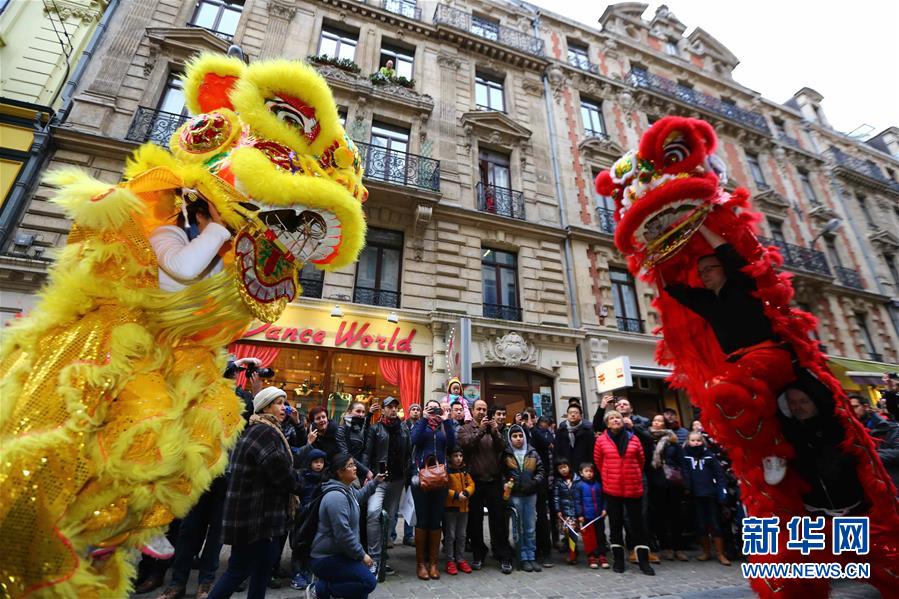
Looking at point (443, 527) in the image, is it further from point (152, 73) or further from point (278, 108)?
point (152, 73)

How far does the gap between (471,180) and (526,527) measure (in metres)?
10.0

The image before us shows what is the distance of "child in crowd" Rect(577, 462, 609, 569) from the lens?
5.47 meters

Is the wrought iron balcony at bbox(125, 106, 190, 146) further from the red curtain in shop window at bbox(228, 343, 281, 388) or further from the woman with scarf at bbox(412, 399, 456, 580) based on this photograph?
the woman with scarf at bbox(412, 399, 456, 580)

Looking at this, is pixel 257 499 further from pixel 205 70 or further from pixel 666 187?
pixel 666 187

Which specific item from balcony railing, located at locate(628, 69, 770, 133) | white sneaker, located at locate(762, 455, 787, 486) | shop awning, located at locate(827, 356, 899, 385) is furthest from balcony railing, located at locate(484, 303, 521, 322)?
balcony railing, located at locate(628, 69, 770, 133)

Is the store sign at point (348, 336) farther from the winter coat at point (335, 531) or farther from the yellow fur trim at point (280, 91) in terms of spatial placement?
the yellow fur trim at point (280, 91)

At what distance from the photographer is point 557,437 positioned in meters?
6.84

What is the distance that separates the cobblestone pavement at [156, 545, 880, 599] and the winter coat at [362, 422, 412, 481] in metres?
1.12

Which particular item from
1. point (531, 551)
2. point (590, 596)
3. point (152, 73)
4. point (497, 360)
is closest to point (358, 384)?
point (497, 360)

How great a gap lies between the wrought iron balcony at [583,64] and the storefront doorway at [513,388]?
44.0 feet

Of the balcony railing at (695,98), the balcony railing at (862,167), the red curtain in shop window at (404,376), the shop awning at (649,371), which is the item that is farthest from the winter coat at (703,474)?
the balcony railing at (862,167)

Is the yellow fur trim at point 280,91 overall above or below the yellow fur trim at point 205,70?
below

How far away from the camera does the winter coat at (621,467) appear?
17.9 ft

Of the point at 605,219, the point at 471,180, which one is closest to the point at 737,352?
the point at 471,180
